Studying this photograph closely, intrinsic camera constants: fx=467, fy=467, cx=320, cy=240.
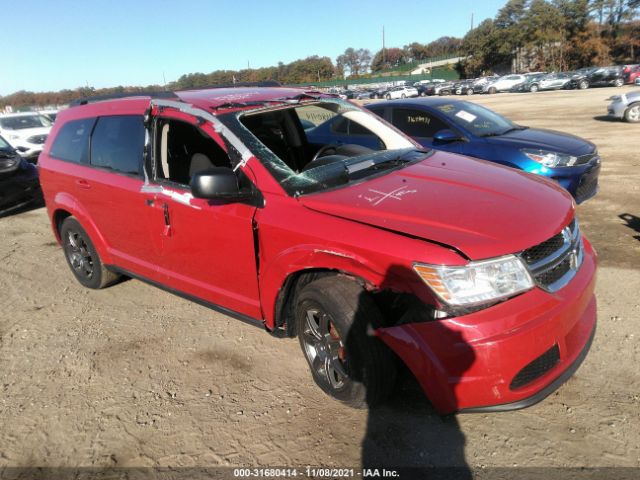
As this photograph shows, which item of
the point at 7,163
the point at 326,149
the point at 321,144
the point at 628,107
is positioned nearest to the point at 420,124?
the point at 321,144

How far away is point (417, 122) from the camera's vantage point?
6684 millimetres

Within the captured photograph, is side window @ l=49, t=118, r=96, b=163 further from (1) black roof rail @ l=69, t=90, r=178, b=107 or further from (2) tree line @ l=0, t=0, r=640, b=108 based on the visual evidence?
(2) tree line @ l=0, t=0, r=640, b=108

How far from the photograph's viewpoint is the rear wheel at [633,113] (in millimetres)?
14531

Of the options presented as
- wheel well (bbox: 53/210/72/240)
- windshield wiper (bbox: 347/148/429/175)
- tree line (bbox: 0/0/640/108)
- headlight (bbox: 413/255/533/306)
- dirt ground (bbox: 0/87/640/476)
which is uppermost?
tree line (bbox: 0/0/640/108)

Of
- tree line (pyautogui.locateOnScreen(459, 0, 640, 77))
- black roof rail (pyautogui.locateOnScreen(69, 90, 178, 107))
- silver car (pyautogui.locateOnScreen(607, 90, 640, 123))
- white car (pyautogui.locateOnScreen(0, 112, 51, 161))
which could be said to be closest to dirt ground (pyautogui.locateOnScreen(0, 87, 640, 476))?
black roof rail (pyautogui.locateOnScreen(69, 90, 178, 107))

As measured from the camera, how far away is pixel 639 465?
2.25 m

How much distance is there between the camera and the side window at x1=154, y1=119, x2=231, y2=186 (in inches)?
138

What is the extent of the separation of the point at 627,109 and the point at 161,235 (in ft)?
52.3

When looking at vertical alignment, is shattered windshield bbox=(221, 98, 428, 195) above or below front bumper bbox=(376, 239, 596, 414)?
above

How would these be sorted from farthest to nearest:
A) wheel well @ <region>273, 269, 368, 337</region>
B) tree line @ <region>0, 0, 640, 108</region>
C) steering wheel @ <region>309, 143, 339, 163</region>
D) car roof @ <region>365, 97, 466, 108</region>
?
tree line @ <region>0, 0, 640, 108</region>, car roof @ <region>365, 97, 466, 108</region>, steering wheel @ <region>309, 143, 339, 163</region>, wheel well @ <region>273, 269, 368, 337</region>

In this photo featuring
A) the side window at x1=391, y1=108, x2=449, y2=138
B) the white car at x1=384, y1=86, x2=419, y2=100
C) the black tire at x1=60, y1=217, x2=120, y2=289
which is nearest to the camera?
the black tire at x1=60, y1=217, x2=120, y2=289

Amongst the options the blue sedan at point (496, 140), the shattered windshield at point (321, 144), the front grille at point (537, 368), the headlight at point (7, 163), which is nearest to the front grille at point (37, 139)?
the headlight at point (7, 163)

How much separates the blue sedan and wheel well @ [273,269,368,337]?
3.87 m

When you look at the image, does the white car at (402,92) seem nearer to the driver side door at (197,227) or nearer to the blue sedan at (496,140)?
the blue sedan at (496,140)
